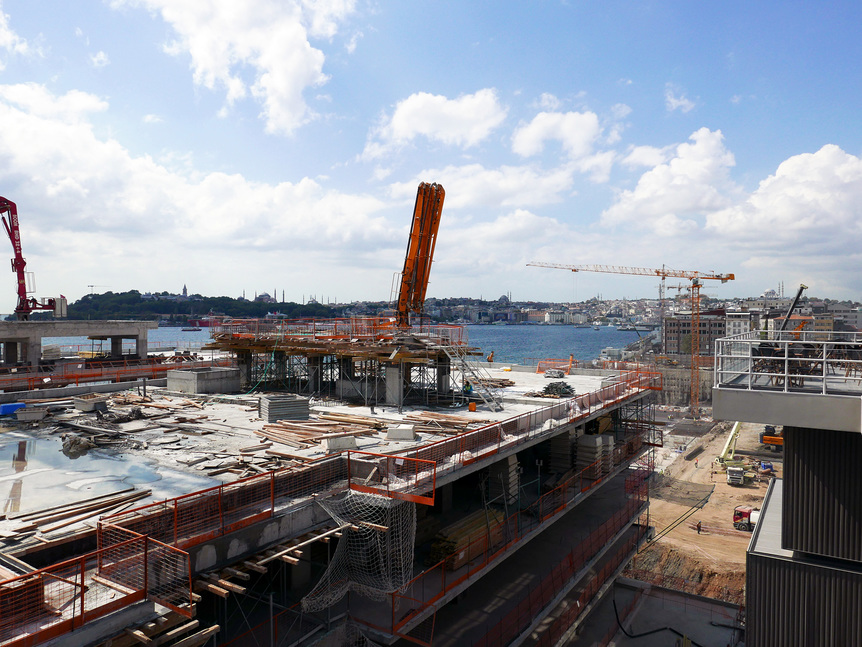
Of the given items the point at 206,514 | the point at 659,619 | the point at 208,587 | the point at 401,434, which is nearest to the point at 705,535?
the point at 659,619

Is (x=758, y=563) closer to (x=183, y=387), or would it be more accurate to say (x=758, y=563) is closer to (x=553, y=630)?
(x=553, y=630)

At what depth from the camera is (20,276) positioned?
48469 mm

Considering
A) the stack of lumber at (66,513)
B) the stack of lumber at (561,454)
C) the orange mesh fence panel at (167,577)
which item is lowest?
the stack of lumber at (561,454)

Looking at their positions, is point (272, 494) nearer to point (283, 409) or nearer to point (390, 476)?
point (390, 476)

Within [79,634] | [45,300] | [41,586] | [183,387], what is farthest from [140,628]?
[45,300]

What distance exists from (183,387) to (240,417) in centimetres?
848

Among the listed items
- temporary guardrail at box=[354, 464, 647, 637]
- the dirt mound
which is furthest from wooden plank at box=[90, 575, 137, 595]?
the dirt mound

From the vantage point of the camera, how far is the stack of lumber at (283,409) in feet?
64.4

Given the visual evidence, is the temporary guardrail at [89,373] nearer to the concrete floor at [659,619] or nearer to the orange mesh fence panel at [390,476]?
the orange mesh fence panel at [390,476]

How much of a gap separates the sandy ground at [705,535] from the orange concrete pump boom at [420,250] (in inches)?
929

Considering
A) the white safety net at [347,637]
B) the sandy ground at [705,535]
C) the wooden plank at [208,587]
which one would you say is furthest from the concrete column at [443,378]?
the sandy ground at [705,535]

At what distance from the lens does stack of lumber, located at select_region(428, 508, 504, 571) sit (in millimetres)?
15984

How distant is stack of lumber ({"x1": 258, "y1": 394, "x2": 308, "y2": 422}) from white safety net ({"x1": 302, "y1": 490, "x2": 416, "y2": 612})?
7.64m

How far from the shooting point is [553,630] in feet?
70.0
